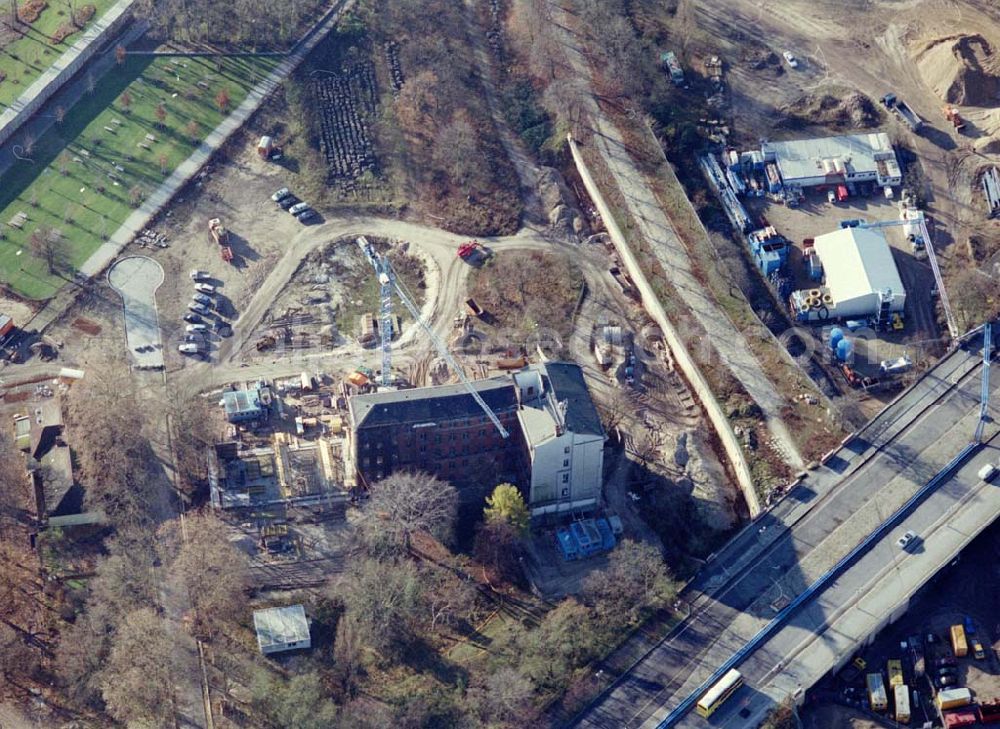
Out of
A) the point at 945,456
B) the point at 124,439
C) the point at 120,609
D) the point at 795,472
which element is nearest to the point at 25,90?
the point at 124,439

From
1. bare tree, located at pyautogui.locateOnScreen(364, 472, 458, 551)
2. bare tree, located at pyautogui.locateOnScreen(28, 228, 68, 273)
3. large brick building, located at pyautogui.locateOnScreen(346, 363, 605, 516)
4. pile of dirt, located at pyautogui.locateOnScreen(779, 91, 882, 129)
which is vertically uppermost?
pile of dirt, located at pyautogui.locateOnScreen(779, 91, 882, 129)

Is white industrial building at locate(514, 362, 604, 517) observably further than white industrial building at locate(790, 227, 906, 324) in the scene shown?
No

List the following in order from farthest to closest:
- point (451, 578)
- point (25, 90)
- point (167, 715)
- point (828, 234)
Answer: point (25, 90)
point (828, 234)
point (451, 578)
point (167, 715)

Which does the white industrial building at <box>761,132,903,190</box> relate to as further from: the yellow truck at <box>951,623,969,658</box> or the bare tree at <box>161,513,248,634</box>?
the bare tree at <box>161,513,248,634</box>

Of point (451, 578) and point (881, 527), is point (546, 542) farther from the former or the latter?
point (881, 527)

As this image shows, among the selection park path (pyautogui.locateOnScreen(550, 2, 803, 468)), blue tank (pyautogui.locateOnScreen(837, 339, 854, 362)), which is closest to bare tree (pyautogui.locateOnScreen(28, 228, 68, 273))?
park path (pyautogui.locateOnScreen(550, 2, 803, 468))

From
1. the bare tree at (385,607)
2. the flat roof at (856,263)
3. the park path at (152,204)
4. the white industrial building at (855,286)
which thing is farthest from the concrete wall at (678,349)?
the park path at (152,204)
